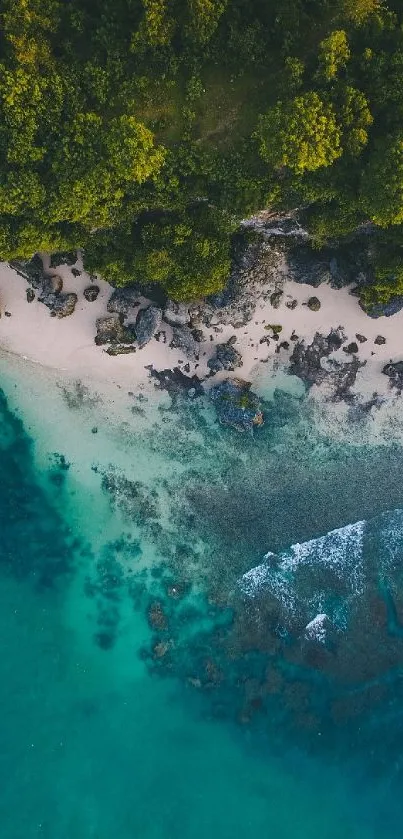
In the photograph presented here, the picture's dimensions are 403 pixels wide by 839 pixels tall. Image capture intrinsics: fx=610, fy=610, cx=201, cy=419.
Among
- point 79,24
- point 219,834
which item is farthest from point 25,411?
point 219,834

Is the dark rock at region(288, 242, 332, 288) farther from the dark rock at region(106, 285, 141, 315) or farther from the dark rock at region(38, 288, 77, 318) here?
the dark rock at region(38, 288, 77, 318)

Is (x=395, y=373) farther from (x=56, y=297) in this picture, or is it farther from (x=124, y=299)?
(x=56, y=297)

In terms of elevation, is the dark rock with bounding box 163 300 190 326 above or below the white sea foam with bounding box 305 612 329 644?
above

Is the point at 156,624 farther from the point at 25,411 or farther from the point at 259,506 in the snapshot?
the point at 25,411

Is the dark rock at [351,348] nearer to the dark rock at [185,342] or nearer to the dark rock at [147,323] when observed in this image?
the dark rock at [185,342]

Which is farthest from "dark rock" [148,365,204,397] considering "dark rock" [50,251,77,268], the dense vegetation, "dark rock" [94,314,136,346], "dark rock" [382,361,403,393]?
"dark rock" [382,361,403,393]

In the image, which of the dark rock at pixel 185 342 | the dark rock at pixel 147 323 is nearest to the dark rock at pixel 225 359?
the dark rock at pixel 185 342
